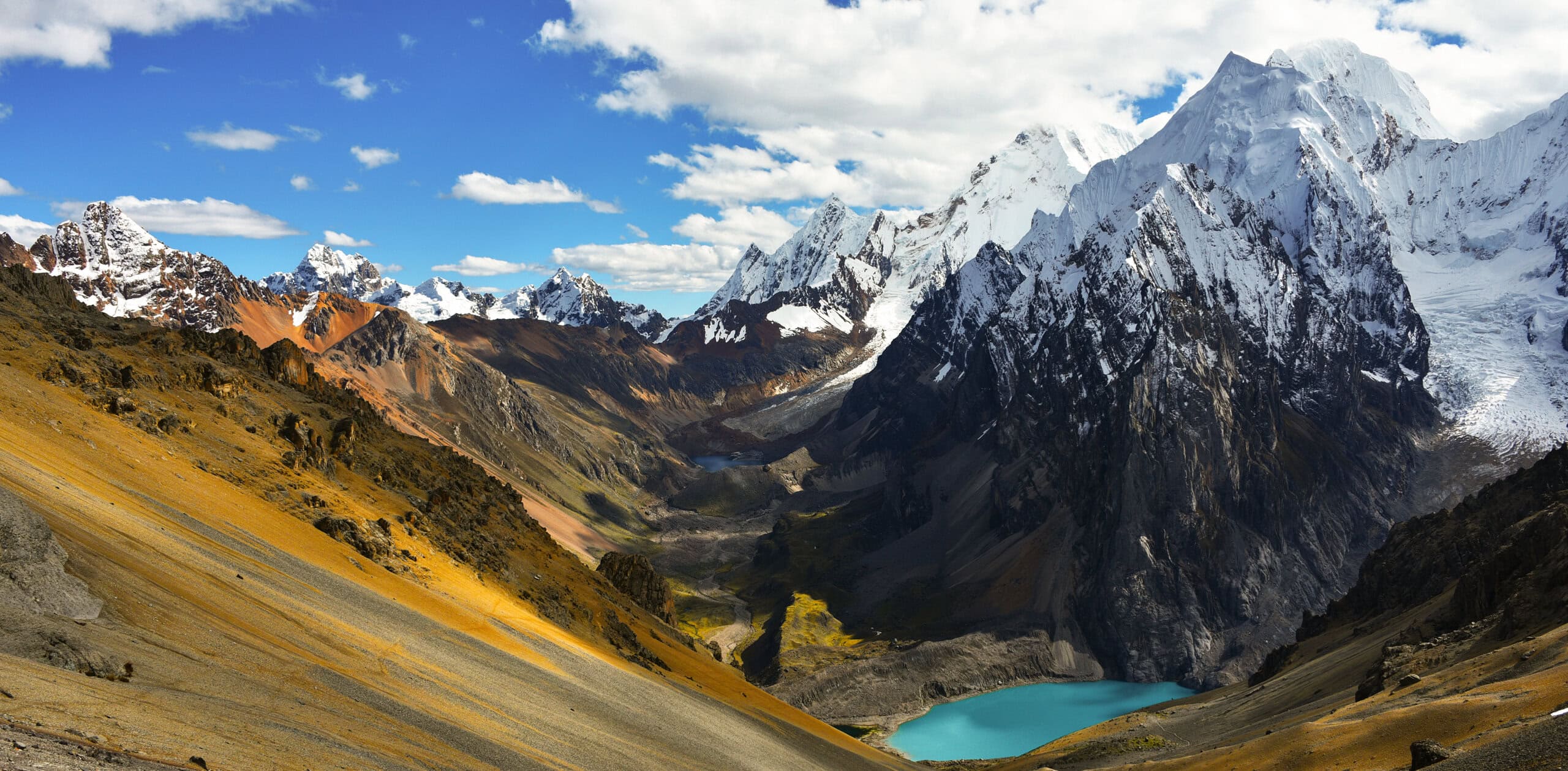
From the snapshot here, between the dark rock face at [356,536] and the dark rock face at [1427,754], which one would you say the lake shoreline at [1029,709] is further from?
the dark rock face at [1427,754]

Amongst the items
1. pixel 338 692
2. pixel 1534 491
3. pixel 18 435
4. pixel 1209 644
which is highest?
pixel 1534 491

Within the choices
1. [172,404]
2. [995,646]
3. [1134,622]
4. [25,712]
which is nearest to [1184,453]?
[1134,622]

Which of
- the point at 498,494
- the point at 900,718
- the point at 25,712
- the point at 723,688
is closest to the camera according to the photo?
the point at 25,712

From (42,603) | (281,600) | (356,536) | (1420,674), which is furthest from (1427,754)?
(356,536)

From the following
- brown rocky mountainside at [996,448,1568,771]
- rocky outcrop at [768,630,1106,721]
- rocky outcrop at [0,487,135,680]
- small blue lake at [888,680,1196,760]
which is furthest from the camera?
rocky outcrop at [768,630,1106,721]

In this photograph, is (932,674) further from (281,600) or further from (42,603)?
(42,603)

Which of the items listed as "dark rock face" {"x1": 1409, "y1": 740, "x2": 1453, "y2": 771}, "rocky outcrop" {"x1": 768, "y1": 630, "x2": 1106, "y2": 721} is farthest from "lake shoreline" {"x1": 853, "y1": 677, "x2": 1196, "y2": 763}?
"dark rock face" {"x1": 1409, "y1": 740, "x2": 1453, "y2": 771}

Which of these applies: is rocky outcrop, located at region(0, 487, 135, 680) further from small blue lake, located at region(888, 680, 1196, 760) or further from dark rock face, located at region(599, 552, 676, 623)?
small blue lake, located at region(888, 680, 1196, 760)

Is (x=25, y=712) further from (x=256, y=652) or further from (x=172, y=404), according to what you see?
(x=172, y=404)
